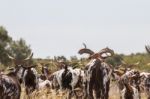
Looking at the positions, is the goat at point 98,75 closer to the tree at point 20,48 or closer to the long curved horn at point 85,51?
the long curved horn at point 85,51

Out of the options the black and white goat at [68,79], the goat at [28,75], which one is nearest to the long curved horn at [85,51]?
the goat at [28,75]

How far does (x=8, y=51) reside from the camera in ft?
219

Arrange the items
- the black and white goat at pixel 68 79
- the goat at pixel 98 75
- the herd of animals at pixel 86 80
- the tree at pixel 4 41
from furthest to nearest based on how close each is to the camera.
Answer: the tree at pixel 4 41
the black and white goat at pixel 68 79
the goat at pixel 98 75
the herd of animals at pixel 86 80

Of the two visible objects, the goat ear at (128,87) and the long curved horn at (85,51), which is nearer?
the long curved horn at (85,51)

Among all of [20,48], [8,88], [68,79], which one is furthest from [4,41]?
[8,88]

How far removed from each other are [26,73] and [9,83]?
1090cm

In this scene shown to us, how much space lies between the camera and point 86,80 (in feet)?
67.8

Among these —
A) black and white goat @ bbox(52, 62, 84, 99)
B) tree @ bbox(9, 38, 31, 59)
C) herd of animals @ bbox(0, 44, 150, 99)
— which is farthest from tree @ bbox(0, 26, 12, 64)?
black and white goat @ bbox(52, 62, 84, 99)

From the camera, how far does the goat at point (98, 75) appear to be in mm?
20266

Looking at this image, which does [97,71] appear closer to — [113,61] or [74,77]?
[74,77]

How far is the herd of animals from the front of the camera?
16.9m

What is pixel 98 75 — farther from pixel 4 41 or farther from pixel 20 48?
pixel 20 48

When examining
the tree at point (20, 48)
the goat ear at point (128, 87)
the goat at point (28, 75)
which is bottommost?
the goat ear at point (128, 87)

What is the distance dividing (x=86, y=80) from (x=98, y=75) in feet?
1.82
